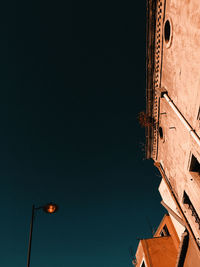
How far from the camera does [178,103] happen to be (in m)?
8.64

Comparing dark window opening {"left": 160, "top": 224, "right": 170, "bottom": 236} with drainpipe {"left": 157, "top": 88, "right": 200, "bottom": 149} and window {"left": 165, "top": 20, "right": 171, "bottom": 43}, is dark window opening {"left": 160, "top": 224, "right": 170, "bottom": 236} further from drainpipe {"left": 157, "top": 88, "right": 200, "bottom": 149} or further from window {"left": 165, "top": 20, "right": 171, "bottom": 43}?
window {"left": 165, "top": 20, "right": 171, "bottom": 43}

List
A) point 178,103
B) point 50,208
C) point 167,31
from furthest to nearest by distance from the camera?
point 167,31 → point 178,103 → point 50,208

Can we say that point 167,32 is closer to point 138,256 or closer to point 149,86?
point 149,86

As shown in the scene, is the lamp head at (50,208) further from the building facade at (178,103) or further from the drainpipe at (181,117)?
the drainpipe at (181,117)

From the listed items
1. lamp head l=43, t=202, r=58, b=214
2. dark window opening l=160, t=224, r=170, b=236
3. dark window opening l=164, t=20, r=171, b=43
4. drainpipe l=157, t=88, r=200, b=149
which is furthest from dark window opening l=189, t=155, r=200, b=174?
dark window opening l=160, t=224, r=170, b=236

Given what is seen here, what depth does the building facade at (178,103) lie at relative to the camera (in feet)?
22.7

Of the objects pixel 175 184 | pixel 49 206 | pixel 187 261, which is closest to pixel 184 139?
pixel 175 184

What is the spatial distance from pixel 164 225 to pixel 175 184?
7768 millimetres

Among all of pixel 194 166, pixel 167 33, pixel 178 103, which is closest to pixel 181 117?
pixel 178 103

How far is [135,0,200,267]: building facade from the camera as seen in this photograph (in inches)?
272

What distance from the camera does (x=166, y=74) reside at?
9688 mm

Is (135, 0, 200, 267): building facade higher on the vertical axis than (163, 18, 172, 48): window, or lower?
lower

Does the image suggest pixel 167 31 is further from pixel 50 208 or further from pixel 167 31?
pixel 50 208

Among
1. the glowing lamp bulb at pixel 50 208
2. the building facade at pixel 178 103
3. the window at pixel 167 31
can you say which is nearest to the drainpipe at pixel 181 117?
the building facade at pixel 178 103
